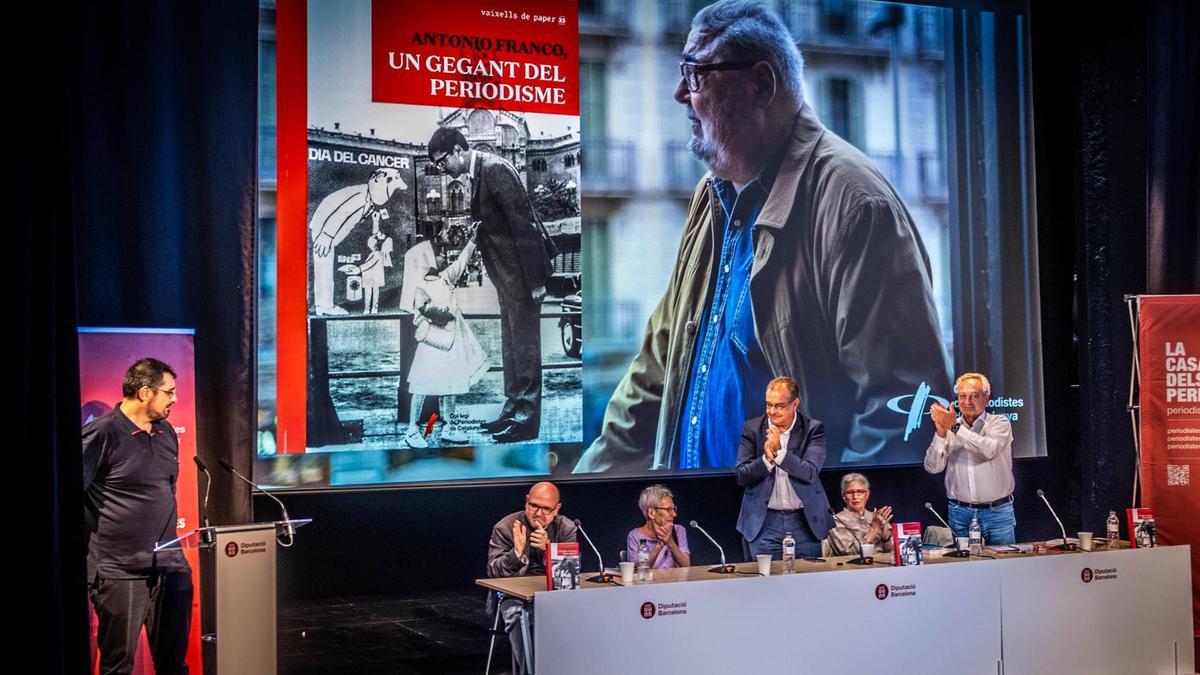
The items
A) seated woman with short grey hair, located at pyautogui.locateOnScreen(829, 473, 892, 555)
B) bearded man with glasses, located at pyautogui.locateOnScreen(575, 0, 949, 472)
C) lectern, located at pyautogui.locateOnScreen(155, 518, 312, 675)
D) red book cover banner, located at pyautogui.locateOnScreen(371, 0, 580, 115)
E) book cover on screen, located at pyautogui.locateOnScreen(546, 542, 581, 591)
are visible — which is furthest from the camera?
bearded man with glasses, located at pyautogui.locateOnScreen(575, 0, 949, 472)

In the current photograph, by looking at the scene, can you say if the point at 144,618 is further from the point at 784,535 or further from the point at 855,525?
the point at 855,525

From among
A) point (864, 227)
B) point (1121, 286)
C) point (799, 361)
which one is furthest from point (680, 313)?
point (1121, 286)

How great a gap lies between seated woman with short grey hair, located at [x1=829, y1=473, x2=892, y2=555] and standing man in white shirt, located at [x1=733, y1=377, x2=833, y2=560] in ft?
0.23

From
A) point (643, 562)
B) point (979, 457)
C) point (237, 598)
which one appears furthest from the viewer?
point (979, 457)

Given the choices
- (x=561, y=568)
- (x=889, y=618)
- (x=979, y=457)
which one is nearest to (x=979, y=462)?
(x=979, y=457)

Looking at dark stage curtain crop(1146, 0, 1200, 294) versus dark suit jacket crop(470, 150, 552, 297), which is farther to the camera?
dark stage curtain crop(1146, 0, 1200, 294)

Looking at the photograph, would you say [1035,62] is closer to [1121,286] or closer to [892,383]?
[1121,286]

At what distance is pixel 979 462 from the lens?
5207mm

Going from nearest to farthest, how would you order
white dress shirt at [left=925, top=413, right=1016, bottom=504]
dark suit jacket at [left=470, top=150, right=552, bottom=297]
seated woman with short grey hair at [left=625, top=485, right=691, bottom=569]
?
seated woman with short grey hair at [left=625, top=485, right=691, bottom=569] → white dress shirt at [left=925, top=413, right=1016, bottom=504] → dark suit jacket at [left=470, top=150, right=552, bottom=297]

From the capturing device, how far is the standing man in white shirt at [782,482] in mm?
4793

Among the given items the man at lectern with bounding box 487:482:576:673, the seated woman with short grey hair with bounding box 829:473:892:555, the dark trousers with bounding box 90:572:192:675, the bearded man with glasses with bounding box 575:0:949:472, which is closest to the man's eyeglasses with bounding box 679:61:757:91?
the bearded man with glasses with bounding box 575:0:949:472

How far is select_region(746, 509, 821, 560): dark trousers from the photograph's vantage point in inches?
188

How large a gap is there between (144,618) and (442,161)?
2.79m

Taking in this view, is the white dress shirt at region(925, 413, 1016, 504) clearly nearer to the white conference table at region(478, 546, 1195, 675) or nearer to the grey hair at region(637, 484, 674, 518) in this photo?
the white conference table at region(478, 546, 1195, 675)
